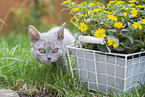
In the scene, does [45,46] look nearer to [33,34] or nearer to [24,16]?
[33,34]

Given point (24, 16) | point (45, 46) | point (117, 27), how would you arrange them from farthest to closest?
point (24, 16)
point (45, 46)
point (117, 27)

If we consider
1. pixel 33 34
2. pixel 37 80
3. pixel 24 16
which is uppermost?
pixel 24 16

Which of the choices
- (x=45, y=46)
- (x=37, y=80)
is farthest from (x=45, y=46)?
(x=37, y=80)

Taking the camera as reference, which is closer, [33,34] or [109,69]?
[109,69]

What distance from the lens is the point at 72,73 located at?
5.15ft

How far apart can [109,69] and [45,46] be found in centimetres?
57

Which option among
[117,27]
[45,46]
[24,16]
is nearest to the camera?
[117,27]

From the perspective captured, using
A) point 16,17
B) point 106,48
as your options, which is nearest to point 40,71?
point 106,48

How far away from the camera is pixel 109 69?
1297 mm

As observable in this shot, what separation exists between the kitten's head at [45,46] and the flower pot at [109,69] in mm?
188

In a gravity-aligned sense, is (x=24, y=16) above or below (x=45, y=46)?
above

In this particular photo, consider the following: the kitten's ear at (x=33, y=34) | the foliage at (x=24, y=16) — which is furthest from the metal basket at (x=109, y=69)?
the foliage at (x=24, y=16)

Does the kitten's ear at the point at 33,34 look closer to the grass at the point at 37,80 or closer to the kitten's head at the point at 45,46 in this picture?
the kitten's head at the point at 45,46

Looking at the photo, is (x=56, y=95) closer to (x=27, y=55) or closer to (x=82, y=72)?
(x=82, y=72)
